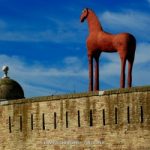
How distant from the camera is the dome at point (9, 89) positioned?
37.4 meters

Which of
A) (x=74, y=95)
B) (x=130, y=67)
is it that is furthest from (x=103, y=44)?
(x=74, y=95)

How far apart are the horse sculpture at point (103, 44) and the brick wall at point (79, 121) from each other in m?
1.28

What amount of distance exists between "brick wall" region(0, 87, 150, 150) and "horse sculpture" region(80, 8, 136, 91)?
1.28 metres

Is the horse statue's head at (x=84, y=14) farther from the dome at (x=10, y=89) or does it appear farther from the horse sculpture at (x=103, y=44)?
the dome at (x=10, y=89)

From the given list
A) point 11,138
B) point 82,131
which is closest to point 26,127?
point 11,138

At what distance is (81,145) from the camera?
106 ft

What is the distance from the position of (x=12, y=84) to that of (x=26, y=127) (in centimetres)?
378

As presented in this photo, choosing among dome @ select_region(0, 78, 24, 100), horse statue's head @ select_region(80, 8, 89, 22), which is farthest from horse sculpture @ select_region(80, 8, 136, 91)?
dome @ select_region(0, 78, 24, 100)

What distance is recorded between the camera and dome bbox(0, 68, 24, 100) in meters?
37.4

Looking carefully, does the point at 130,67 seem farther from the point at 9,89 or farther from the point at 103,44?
the point at 9,89

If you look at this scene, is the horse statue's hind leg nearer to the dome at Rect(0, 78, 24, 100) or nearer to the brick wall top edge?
the brick wall top edge

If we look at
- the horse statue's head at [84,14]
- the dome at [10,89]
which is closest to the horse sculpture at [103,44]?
the horse statue's head at [84,14]

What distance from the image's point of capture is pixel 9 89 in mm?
37625

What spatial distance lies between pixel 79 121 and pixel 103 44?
383 centimetres
